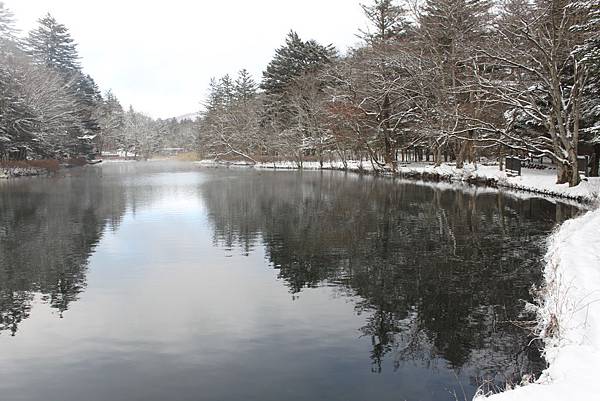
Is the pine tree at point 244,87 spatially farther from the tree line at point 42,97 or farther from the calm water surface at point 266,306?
the calm water surface at point 266,306

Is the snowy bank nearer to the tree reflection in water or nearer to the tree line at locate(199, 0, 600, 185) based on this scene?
the tree reflection in water

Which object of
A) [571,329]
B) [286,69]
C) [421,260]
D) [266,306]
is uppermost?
[286,69]

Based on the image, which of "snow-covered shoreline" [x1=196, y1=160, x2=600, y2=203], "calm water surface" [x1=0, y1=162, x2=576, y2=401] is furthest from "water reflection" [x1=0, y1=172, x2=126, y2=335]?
"snow-covered shoreline" [x1=196, y1=160, x2=600, y2=203]

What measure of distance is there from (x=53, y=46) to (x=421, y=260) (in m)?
73.0

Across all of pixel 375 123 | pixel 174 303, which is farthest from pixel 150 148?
pixel 174 303

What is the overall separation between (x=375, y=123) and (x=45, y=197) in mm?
29096

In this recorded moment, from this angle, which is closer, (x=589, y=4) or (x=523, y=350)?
(x=523, y=350)

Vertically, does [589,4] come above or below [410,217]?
above

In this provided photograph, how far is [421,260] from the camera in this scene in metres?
13.3

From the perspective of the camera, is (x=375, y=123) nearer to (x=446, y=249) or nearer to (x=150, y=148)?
(x=446, y=249)

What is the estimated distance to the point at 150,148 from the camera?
12850cm

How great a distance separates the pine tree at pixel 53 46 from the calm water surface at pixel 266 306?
57962mm

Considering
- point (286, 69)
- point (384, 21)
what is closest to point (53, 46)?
point (286, 69)

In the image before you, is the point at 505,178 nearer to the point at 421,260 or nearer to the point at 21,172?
the point at 421,260
